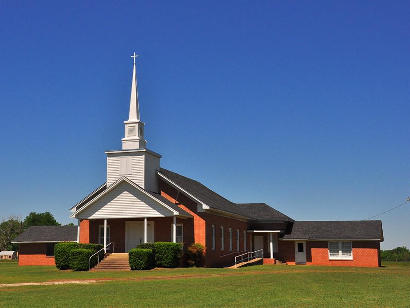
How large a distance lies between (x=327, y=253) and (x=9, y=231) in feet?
311

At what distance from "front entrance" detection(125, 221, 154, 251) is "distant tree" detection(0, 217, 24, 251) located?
91.3 m

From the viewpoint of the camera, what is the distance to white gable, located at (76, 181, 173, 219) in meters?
37.7

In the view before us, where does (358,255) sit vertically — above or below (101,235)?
below

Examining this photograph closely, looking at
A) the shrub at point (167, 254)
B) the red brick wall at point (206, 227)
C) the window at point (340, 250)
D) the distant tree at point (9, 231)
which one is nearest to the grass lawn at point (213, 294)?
the shrub at point (167, 254)

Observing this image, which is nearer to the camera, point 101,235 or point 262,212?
point 101,235

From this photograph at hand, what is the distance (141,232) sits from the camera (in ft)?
135

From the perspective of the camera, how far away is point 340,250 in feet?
166

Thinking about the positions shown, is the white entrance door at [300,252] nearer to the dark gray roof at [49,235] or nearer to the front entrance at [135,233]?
the front entrance at [135,233]

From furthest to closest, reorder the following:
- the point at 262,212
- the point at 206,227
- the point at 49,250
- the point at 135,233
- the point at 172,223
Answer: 1. the point at 49,250
2. the point at 262,212
3. the point at 135,233
4. the point at 206,227
5. the point at 172,223

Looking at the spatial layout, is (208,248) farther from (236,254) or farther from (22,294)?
(22,294)

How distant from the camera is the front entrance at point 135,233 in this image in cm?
4091

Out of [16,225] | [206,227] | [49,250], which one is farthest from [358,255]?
[16,225]

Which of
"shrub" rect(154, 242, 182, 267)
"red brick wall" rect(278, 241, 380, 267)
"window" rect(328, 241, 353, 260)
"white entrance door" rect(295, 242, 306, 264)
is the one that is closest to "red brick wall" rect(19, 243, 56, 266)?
"red brick wall" rect(278, 241, 380, 267)

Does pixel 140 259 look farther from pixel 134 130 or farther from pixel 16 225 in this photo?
pixel 16 225
